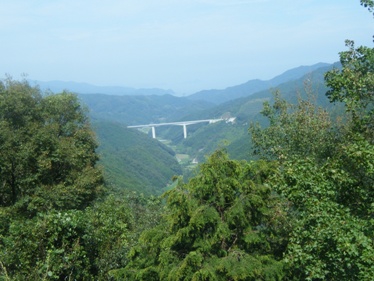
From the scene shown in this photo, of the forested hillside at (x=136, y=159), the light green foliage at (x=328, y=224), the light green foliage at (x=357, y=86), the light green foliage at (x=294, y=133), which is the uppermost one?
the light green foliage at (x=357, y=86)

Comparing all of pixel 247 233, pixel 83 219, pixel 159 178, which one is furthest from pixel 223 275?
pixel 159 178

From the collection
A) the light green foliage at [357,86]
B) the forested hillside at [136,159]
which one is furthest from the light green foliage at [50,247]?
the forested hillside at [136,159]

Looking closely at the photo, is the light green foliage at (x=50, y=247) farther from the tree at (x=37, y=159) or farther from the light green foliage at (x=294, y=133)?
the light green foliage at (x=294, y=133)

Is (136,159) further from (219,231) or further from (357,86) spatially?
(219,231)

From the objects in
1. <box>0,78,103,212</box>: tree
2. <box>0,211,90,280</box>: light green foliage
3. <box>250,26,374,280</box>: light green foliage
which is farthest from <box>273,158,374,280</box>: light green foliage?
<box>0,78,103,212</box>: tree

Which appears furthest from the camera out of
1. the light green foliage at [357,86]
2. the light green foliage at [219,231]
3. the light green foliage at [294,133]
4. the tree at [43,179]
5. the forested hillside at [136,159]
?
the forested hillside at [136,159]

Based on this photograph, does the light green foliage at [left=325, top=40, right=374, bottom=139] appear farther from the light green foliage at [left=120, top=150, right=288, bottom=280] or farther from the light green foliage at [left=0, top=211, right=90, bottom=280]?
the light green foliage at [left=0, top=211, right=90, bottom=280]

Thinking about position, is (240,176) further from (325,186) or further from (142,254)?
(142,254)

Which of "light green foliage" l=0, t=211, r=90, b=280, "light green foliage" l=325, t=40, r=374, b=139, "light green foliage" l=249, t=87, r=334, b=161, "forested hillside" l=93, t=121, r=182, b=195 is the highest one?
"light green foliage" l=325, t=40, r=374, b=139

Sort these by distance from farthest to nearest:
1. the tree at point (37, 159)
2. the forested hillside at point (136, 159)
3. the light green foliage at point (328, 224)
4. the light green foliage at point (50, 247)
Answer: the forested hillside at point (136, 159)
the tree at point (37, 159)
the light green foliage at point (50, 247)
the light green foliage at point (328, 224)
